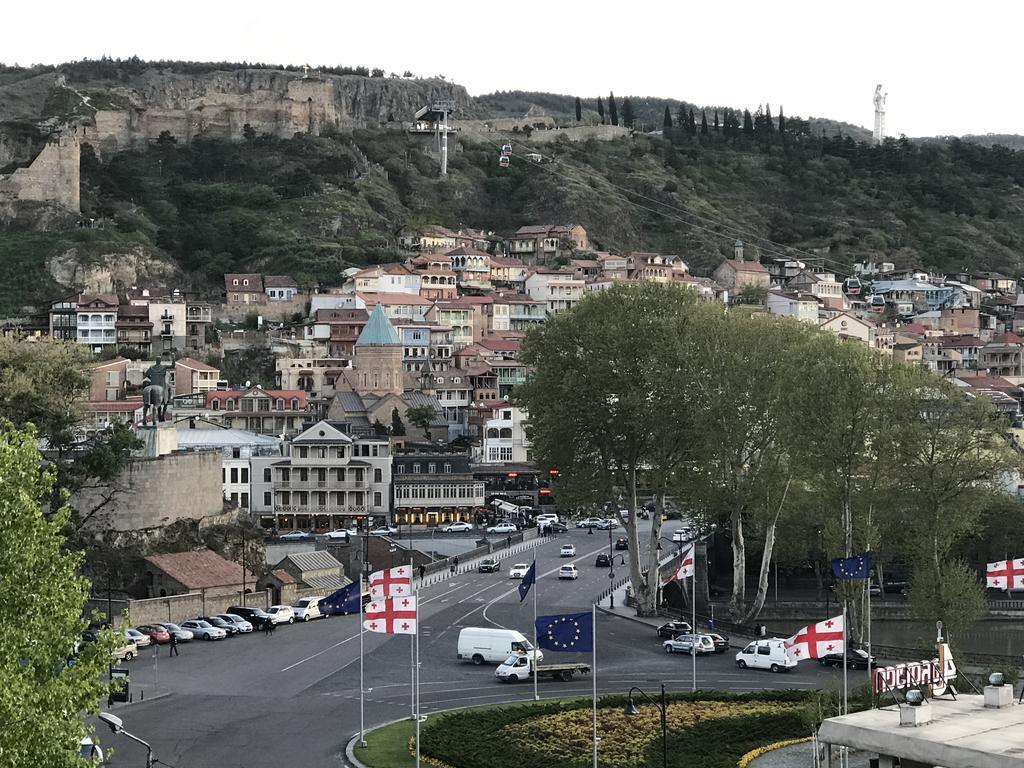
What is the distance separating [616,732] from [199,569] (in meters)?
32.5

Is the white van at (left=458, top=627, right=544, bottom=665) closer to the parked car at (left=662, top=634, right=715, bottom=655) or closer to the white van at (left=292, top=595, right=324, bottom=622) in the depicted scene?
the parked car at (left=662, top=634, right=715, bottom=655)

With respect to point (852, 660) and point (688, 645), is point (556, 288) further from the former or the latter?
point (852, 660)

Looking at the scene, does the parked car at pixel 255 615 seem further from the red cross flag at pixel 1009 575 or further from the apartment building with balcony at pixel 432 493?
the apartment building with balcony at pixel 432 493

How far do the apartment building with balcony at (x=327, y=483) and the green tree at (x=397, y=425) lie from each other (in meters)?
17.6

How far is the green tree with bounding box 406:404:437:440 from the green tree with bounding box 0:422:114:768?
96.9 metres

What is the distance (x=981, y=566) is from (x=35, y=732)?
63.8 metres

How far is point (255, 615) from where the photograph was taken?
213 feet

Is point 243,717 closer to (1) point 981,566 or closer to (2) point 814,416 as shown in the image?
(2) point 814,416

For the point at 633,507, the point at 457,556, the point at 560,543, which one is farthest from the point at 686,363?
the point at 560,543

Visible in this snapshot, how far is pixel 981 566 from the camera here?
82000 mm

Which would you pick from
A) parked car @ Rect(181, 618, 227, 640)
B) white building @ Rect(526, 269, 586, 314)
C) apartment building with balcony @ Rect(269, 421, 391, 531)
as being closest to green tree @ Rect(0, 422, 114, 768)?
parked car @ Rect(181, 618, 227, 640)

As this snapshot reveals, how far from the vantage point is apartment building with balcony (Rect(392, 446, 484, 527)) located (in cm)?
10588

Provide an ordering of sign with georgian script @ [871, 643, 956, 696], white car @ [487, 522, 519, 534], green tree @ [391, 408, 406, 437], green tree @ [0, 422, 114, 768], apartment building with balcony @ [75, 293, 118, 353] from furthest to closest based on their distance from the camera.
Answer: apartment building with balcony @ [75, 293, 118, 353], green tree @ [391, 408, 406, 437], white car @ [487, 522, 519, 534], sign with georgian script @ [871, 643, 956, 696], green tree @ [0, 422, 114, 768]

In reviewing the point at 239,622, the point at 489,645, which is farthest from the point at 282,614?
the point at 489,645
